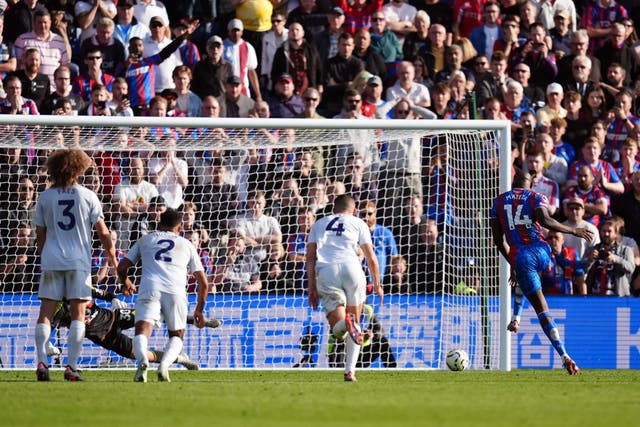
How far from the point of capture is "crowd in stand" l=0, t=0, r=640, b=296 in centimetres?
1591

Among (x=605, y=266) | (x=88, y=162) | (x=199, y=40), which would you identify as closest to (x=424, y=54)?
(x=199, y=40)

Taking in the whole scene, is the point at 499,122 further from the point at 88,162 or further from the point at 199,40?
the point at 199,40

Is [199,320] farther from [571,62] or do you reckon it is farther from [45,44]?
[571,62]

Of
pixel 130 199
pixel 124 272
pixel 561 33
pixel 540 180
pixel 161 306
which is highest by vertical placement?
pixel 561 33

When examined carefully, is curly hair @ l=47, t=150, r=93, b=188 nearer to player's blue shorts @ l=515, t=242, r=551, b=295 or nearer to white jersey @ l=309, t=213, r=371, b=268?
white jersey @ l=309, t=213, r=371, b=268

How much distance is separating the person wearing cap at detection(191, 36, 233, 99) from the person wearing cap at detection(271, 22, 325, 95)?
0.91m

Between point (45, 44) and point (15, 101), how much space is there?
1.87 meters

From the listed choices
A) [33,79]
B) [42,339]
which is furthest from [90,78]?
[42,339]

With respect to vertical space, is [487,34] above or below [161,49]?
above

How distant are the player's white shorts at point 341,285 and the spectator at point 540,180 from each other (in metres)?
6.23

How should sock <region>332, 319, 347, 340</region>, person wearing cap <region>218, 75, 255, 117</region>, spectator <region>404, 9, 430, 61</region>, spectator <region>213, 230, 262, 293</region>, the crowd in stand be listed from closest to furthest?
sock <region>332, 319, 347, 340</region>
spectator <region>213, 230, 262, 293</region>
the crowd in stand
person wearing cap <region>218, 75, 255, 117</region>
spectator <region>404, 9, 430, 61</region>

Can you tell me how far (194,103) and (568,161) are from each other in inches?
222

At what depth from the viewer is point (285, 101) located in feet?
62.5

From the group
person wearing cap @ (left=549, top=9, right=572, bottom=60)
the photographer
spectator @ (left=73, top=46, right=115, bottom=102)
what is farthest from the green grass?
person wearing cap @ (left=549, top=9, right=572, bottom=60)
